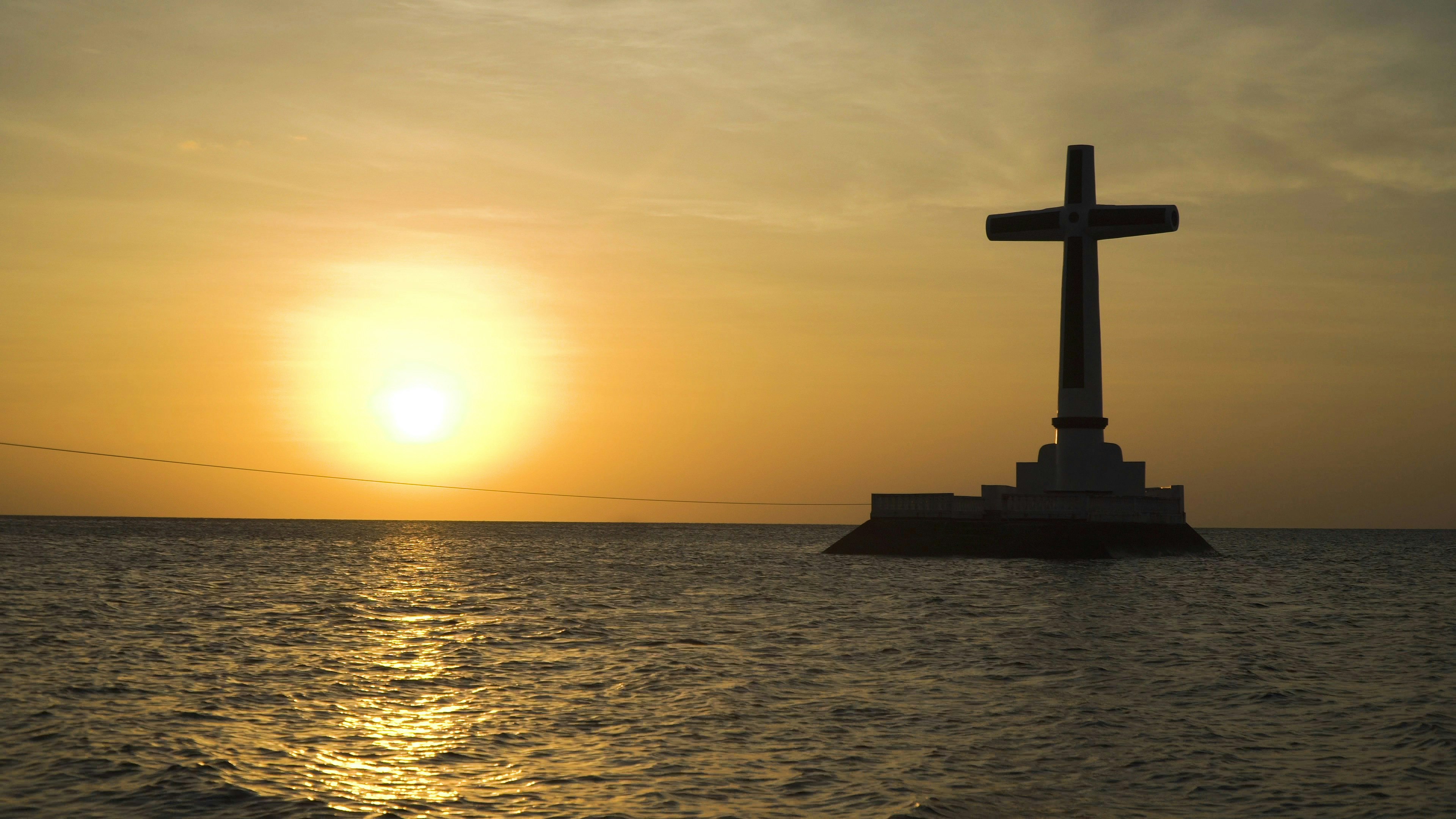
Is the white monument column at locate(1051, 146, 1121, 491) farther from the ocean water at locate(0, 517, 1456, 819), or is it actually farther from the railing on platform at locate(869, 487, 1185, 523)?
the ocean water at locate(0, 517, 1456, 819)

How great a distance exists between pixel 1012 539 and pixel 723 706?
6266cm

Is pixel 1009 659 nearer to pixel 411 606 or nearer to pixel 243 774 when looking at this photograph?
pixel 243 774

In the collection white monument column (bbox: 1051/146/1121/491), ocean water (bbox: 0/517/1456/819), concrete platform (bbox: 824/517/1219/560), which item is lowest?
ocean water (bbox: 0/517/1456/819)

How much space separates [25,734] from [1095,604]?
3941cm

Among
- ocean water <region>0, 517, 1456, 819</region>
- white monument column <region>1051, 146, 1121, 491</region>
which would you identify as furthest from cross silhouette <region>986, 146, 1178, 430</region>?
ocean water <region>0, 517, 1456, 819</region>

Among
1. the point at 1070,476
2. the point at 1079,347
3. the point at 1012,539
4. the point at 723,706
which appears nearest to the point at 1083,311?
the point at 1079,347

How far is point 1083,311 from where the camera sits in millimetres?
81688

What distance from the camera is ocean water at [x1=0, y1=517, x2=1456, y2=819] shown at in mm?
16359

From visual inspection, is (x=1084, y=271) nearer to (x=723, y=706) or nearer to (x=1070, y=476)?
(x=1070, y=476)

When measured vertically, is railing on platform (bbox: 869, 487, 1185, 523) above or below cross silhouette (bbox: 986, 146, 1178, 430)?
below

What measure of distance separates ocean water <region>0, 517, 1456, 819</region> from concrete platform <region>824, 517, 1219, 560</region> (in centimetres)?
2761

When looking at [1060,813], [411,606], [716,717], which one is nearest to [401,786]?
[716,717]

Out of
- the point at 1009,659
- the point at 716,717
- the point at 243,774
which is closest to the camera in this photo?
the point at 243,774

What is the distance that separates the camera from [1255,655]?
3238cm
